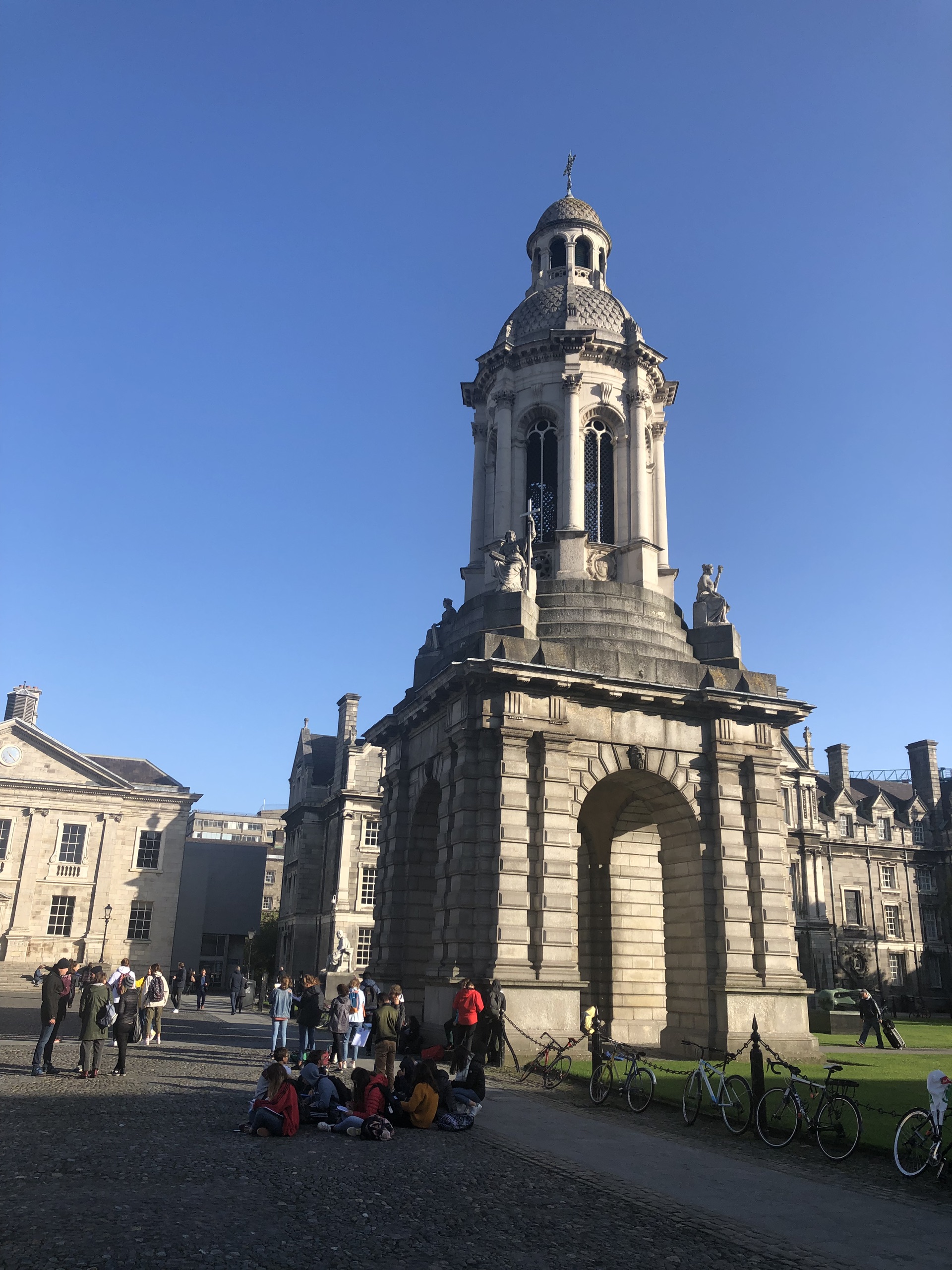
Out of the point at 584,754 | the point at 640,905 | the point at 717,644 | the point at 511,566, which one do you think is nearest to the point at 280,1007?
the point at 584,754

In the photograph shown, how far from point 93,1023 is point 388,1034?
528cm

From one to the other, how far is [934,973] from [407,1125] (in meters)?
63.1

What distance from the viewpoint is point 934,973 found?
6600 centimetres

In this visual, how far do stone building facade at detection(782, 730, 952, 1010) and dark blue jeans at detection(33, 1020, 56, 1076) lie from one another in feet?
161

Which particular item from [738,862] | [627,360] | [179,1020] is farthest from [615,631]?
[179,1020]

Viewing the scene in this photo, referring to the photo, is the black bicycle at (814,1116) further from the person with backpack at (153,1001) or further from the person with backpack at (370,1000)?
the person with backpack at (153,1001)

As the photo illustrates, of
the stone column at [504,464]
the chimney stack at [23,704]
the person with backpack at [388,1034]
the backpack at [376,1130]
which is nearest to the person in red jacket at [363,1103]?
the backpack at [376,1130]

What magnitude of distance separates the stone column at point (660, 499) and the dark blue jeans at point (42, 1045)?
19.9m

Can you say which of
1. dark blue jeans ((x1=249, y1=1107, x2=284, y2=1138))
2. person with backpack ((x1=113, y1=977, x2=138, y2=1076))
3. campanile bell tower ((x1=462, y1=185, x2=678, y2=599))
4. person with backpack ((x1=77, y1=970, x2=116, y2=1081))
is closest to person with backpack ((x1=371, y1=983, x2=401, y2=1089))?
dark blue jeans ((x1=249, y1=1107, x2=284, y2=1138))

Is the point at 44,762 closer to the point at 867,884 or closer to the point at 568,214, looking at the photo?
the point at 568,214

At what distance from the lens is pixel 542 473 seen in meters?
30.8

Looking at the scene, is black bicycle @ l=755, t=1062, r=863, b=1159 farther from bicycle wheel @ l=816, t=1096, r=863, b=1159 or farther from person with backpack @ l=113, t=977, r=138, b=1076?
person with backpack @ l=113, t=977, r=138, b=1076

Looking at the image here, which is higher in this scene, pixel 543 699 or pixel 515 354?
pixel 515 354

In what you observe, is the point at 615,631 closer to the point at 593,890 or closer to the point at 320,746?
the point at 593,890
